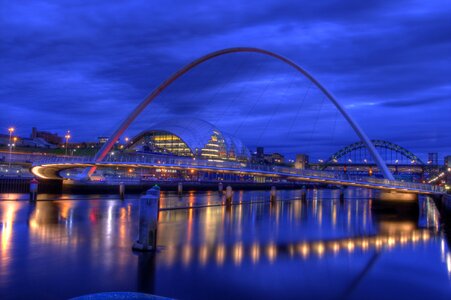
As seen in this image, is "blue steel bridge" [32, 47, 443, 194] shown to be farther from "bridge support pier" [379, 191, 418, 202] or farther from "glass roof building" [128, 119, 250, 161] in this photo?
"glass roof building" [128, 119, 250, 161]

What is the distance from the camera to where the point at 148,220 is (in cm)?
1575

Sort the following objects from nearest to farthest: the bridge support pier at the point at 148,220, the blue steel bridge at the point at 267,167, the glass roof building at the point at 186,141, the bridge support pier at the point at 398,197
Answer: the bridge support pier at the point at 148,220, the blue steel bridge at the point at 267,167, the bridge support pier at the point at 398,197, the glass roof building at the point at 186,141

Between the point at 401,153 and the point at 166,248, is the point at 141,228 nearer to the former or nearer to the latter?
the point at 166,248

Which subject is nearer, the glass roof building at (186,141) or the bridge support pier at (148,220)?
the bridge support pier at (148,220)

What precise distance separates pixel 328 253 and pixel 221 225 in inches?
360

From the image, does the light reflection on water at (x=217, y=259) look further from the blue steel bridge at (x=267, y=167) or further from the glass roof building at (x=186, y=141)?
the glass roof building at (x=186, y=141)

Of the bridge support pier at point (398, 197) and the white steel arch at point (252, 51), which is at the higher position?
the white steel arch at point (252, 51)

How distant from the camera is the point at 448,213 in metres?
32.0

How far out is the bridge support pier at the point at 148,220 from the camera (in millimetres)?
15734

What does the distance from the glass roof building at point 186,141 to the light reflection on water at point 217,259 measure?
64735 mm

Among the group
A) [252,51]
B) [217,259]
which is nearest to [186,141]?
[252,51]

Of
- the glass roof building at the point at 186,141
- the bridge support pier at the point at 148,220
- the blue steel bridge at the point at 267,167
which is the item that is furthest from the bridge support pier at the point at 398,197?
the glass roof building at the point at 186,141

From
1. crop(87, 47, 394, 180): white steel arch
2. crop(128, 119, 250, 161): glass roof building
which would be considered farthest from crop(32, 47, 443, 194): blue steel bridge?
crop(128, 119, 250, 161): glass roof building

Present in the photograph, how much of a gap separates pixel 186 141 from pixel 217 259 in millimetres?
77266
